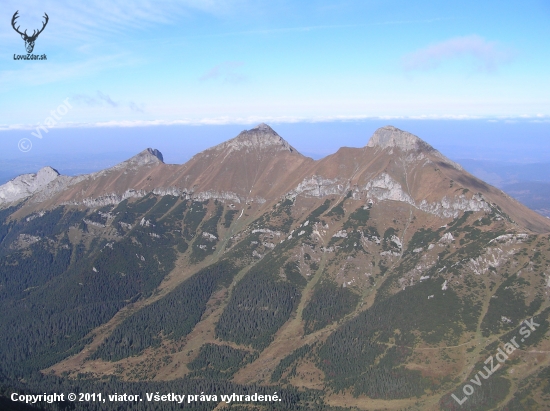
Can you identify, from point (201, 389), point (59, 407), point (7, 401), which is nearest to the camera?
point (7, 401)

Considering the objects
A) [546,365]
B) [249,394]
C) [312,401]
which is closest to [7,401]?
[249,394]

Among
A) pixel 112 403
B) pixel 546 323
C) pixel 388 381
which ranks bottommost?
pixel 112 403

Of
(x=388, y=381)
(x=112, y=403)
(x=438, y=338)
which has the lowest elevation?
(x=112, y=403)

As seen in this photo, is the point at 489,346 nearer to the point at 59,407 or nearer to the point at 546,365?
the point at 546,365

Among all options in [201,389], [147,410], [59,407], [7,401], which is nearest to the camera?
[7,401]

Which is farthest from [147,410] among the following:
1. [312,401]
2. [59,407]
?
[312,401]

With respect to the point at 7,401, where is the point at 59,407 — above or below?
below

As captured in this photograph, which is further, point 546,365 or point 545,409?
point 546,365

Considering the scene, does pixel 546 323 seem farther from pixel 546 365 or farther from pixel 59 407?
pixel 59 407

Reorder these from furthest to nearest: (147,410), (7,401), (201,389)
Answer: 1. (201,389)
2. (147,410)
3. (7,401)
